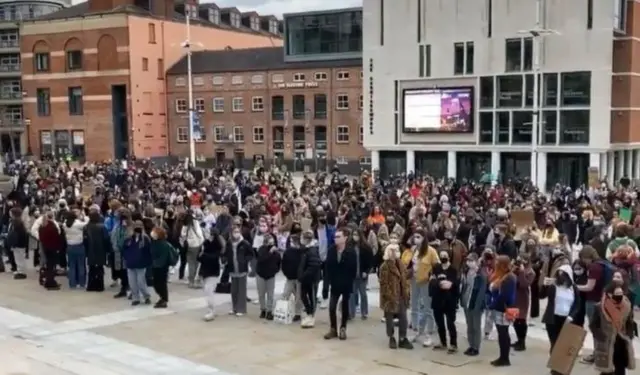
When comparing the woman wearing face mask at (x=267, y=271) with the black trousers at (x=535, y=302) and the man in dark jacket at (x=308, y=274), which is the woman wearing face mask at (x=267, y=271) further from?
the black trousers at (x=535, y=302)

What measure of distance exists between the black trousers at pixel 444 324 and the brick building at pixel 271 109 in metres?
45.6

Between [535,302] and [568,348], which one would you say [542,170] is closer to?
[535,302]

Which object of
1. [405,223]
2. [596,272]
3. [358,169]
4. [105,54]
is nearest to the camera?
[596,272]

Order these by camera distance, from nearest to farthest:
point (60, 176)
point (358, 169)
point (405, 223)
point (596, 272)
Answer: point (596, 272), point (405, 223), point (60, 176), point (358, 169)

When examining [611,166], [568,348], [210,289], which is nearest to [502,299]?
[568,348]

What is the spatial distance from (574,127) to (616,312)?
3384 cm

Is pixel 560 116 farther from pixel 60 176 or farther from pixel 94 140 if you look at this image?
pixel 94 140

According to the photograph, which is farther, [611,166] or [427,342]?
[611,166]

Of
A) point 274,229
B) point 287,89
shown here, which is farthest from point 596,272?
point 287,89

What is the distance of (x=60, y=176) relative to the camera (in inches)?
1260

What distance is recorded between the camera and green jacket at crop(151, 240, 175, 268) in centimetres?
1375

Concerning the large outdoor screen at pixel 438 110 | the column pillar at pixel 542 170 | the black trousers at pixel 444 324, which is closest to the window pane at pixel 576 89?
the column pillar at pixel 542 170

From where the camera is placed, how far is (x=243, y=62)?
64.2 m

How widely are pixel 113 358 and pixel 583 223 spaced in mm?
12425
